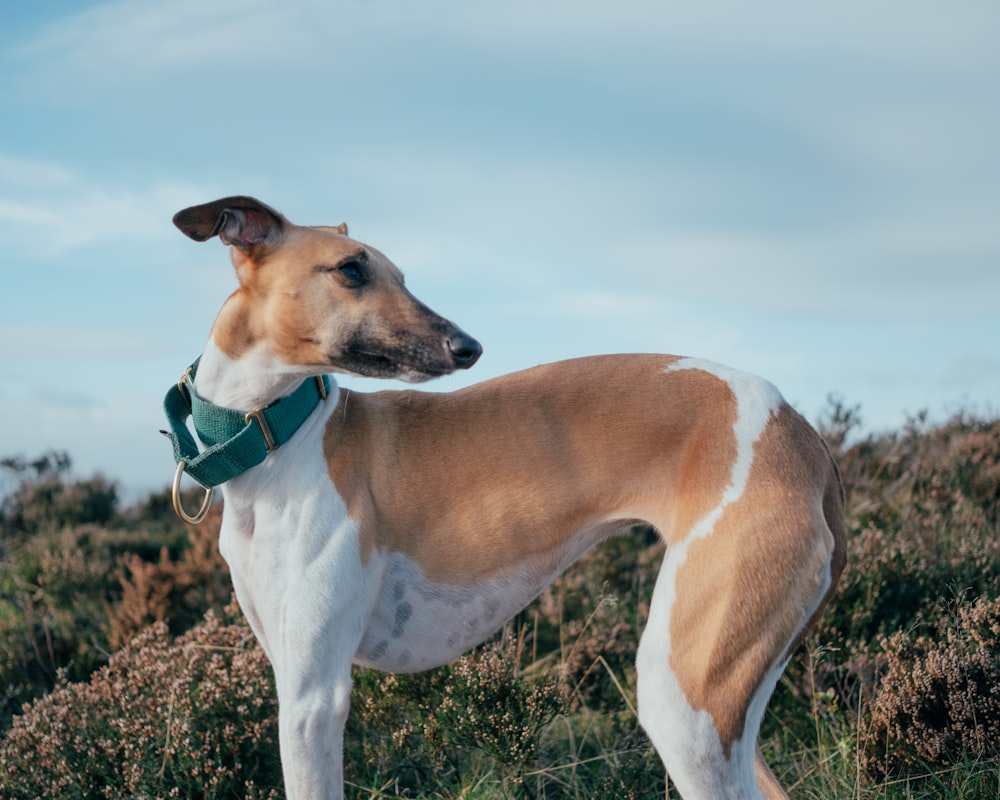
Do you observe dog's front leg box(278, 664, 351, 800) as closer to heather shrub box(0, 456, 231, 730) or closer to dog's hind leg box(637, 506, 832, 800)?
dog's hind leg box(637, 506, 832, 800)

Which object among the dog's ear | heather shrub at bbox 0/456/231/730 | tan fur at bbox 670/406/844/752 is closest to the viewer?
tan fur at bbox 670/406/844/752

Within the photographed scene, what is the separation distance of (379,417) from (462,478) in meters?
0.40

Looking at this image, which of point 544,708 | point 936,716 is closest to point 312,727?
point 544,708

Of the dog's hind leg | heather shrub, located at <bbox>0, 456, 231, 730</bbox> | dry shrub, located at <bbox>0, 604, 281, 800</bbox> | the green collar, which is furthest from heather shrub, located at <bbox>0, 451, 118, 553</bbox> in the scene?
the dog's hind leg

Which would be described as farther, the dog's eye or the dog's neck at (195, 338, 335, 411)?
the dog's neck at (195, 338, 335, 411)

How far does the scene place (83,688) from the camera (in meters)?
5.26

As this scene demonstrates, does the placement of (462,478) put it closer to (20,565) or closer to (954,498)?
(954,498)

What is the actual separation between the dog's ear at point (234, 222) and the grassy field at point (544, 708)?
2.24 m

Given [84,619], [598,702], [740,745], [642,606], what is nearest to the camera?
[740,745]

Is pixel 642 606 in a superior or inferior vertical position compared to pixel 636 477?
inferior

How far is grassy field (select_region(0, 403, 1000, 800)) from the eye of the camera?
4.55 meters

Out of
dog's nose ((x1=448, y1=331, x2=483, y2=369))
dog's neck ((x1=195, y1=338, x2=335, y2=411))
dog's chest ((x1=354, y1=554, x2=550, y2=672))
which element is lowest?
dog's chest ((x1=354, y1=554, x2=550, y2=672))

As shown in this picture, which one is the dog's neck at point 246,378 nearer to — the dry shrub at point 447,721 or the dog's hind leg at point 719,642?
the dog's hind leg at point 719,642

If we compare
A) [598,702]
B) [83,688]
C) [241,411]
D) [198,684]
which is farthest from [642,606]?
[241,411]
